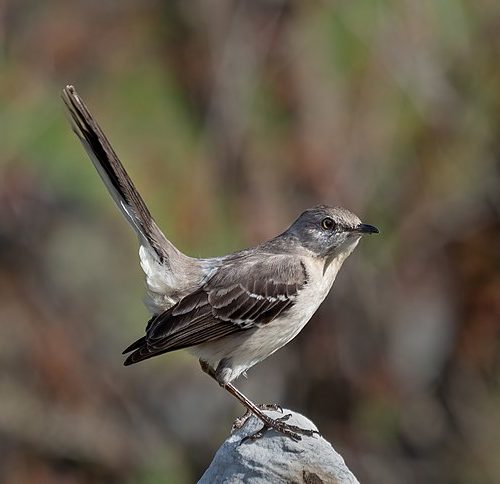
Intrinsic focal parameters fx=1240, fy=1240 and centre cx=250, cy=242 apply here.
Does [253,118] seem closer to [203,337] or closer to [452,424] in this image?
[452,424]

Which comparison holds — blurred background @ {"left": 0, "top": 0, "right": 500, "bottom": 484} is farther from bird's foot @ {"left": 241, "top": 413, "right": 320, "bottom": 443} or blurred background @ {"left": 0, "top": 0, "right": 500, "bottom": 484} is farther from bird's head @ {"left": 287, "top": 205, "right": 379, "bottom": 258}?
bird's foot @ {"left": 241, "top": 413, "right": 320, "bottom": 443}

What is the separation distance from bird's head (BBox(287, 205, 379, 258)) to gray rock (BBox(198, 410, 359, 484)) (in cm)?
115

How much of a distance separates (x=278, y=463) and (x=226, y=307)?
3.52 ft

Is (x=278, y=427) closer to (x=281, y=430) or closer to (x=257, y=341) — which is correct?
(x=281, y=430)

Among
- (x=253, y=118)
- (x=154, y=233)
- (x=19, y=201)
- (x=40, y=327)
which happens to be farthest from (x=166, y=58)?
(x=154, y=233)

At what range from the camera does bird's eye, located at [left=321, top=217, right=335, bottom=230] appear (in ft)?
21.1

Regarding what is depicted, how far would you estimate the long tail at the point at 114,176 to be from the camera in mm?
6316

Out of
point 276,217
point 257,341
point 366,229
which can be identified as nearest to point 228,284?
point 257,341

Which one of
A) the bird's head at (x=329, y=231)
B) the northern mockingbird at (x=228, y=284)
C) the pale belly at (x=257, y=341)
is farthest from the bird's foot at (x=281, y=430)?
the bird's head at (x=329, y=231)

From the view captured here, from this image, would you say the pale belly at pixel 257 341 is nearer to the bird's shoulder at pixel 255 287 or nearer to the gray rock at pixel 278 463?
the bird's shoulder at pixel 255 287

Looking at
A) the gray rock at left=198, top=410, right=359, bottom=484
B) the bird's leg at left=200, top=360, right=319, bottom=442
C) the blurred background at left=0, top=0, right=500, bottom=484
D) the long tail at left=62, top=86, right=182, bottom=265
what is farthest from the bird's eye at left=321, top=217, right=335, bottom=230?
the blurred background at left=0, top=0, right=500, bottom=484

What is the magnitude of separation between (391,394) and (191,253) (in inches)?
108

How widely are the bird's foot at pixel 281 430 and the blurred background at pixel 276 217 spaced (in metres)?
4.13

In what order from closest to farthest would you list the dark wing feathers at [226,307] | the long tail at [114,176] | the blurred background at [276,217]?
1. the dark wing feathers at [226,307]
2. the long tail at [114,176]
3. the blurred background at [276,217]
